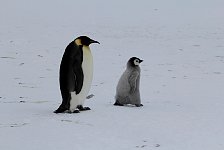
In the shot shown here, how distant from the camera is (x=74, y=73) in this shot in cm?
542

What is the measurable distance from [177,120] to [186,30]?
37.5ft

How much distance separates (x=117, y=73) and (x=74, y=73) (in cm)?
408

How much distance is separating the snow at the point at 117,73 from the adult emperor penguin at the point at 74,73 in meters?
0.18

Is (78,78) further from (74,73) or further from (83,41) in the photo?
(83,41)

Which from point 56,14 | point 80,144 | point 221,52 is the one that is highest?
point 56,14

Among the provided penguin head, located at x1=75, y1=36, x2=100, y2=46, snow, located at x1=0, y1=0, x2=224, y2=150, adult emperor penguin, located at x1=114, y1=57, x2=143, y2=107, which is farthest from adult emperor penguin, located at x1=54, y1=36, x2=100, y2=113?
adult emperor penguin, located at x1=114, y1=57, x2=143, y2=107

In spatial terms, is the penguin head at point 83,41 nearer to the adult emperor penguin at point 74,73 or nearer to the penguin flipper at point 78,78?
the adult emperor penguin at point 74,73

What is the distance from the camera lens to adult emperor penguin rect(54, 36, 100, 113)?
5.38 m

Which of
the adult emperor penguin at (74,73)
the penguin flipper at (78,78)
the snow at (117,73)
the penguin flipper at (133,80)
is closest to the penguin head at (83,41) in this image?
the adult emperor penguin at (74,73)

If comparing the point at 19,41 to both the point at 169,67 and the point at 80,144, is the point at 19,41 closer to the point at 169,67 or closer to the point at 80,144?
the point at 169,67

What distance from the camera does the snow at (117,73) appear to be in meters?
4.30

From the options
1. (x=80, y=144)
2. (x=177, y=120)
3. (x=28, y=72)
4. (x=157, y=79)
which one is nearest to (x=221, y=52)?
(x=157, y=79)

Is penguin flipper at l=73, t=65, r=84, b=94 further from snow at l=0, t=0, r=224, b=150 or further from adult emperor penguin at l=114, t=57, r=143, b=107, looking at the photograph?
adult emperor penguin at l=114, t=57, r=143, b=107

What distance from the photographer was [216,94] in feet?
23.9
